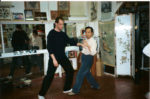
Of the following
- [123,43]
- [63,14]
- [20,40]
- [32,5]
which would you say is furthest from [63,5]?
[123,43]

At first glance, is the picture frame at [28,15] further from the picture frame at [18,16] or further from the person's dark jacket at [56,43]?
the person's dark jacket at [56,43]

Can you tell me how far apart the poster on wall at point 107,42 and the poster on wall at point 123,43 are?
0.64 feet

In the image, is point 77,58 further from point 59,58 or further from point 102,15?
point 59,58

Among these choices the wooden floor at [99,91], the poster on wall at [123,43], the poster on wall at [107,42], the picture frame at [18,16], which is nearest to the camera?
the wooden floor at [99,91]

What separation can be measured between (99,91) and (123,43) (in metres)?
1.61

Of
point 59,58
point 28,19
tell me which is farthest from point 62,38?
point 28,19

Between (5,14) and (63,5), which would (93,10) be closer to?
(63,5)

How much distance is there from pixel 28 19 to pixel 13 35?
1.91 feet

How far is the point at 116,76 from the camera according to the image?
4637 millimetres

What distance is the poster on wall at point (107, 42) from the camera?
4739 mm

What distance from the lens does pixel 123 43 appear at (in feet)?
14.7

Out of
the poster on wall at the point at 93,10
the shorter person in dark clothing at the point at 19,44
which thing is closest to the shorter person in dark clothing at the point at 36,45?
the shorter person in dark clothing at the point at 19,44

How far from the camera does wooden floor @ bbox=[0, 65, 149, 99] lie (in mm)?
3316

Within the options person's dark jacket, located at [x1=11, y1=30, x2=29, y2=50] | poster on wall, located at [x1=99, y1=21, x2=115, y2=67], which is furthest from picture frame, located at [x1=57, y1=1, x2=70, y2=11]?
person's dark jacket, located at [x1=11, y1=30, x2=29, y2=50]
